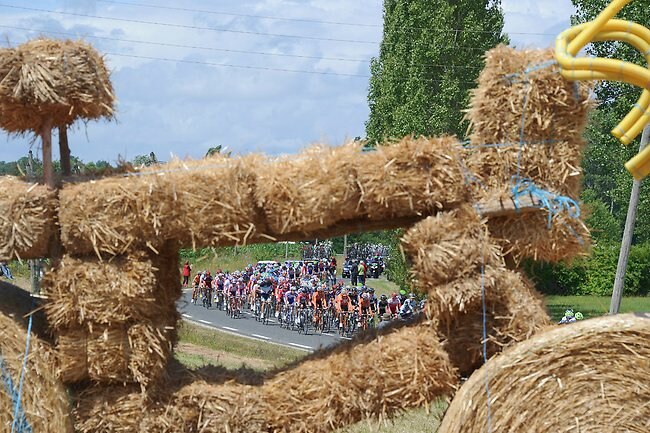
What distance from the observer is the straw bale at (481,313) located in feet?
20.7

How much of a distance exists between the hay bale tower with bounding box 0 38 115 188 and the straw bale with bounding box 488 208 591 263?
324 centimetres

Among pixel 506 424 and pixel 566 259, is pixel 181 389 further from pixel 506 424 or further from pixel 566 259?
pixel 566 259

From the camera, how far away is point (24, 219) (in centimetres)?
661

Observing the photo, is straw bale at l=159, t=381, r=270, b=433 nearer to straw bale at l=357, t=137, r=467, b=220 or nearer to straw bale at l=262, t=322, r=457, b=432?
straw bale at l=262, t=322, r=457, b=432

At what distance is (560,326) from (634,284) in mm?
40795

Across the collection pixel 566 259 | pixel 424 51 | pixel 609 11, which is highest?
pixel 424 51

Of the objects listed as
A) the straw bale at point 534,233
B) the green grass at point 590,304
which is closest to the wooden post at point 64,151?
the straw bale at point 534,233

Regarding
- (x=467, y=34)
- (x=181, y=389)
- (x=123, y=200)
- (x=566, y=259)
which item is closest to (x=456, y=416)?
(x=566, y=259)

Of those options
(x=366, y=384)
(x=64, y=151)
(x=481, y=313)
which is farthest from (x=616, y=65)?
(x=64, y=151)

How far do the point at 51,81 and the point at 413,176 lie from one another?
2836 mm

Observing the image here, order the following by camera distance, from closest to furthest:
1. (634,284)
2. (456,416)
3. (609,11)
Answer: (456,416)
(609,11)
(634,284)

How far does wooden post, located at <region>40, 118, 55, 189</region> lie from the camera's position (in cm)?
682

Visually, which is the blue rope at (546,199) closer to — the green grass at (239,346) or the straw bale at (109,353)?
the straw bale at (109,353)

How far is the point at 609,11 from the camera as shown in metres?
6.41
